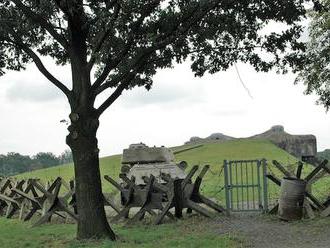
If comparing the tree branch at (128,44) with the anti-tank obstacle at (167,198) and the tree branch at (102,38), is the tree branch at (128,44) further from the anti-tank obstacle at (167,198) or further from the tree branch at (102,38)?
the anti-tank obstacle at (167,198)

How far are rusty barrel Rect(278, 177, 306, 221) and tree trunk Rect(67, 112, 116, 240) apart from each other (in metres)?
5.21

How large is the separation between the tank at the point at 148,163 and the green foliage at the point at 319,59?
6.78 meters

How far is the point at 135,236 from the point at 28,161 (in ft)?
234

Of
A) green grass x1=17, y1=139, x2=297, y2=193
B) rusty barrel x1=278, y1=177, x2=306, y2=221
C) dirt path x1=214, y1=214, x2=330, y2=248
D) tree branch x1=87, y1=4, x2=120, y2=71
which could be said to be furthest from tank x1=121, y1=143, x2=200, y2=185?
green grass x1=17, y1=139, x2=297, y2=193

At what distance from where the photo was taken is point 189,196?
19.0 meters

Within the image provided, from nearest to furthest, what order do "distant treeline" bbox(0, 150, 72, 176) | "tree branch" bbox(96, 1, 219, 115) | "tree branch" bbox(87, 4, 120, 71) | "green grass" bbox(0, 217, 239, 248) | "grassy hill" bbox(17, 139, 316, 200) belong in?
"tree branch" bbox(87, 4, 120, 71) < "green grass" bbox(0, 217, 239, 248) < "tree branch" bbox(96, 1, 219, 115) < "grassy hill" bbox(17, 139, 316, 200) < "distant treeline" bbox(0, 150, 72, 176)

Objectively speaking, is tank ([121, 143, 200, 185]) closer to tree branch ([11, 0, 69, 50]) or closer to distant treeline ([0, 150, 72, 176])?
tree branch ([11, 0, 69, 50])

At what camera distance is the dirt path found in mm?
13328

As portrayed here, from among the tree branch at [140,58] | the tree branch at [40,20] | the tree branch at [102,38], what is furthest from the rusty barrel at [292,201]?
the tree branch at [40,20]

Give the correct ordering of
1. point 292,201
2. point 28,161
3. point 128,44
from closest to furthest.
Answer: point 128,44
point 292,201
point 28,161

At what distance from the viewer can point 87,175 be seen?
48.3 ft

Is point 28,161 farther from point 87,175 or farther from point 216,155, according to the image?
point 87,175

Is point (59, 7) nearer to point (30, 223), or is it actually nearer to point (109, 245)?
point (109, 245)

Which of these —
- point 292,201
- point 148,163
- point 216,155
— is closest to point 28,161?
point 216,155
